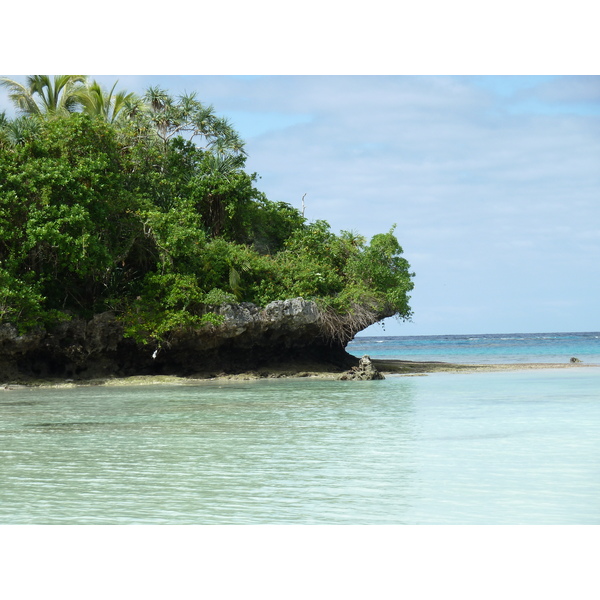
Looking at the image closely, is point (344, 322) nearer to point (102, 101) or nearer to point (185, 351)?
point (185, 351)

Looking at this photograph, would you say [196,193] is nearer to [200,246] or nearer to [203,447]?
[200,246]

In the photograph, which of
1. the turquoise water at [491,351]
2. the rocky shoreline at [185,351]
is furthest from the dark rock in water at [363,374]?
the turquoise water at [491,351]

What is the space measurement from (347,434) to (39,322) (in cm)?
1020

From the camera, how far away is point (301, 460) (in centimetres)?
743

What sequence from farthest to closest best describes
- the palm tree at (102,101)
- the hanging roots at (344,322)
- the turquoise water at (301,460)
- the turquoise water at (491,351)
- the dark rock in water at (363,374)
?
the turquoise water at (491,351)
the palm tree at (102,101)
the hanging roots at (344,322)
the dark rock in water at (363,374)
the turquoise water at (301,460)

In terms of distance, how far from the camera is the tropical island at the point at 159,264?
1681cm

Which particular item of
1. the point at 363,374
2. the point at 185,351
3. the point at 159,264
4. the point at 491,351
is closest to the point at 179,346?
the point at 185,351

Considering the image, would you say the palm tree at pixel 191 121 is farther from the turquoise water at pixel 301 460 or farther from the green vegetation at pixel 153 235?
the turquoise water at pixel 301 460

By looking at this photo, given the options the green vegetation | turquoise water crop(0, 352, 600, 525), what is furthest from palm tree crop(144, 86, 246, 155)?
turquoise water crop(0, 352, 600, 525)

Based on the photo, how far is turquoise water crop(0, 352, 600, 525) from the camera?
17.9ft

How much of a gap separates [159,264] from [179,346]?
2090 mm

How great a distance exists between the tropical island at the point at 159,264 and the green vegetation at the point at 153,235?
38 millimetres

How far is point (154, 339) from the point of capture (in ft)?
59.7
